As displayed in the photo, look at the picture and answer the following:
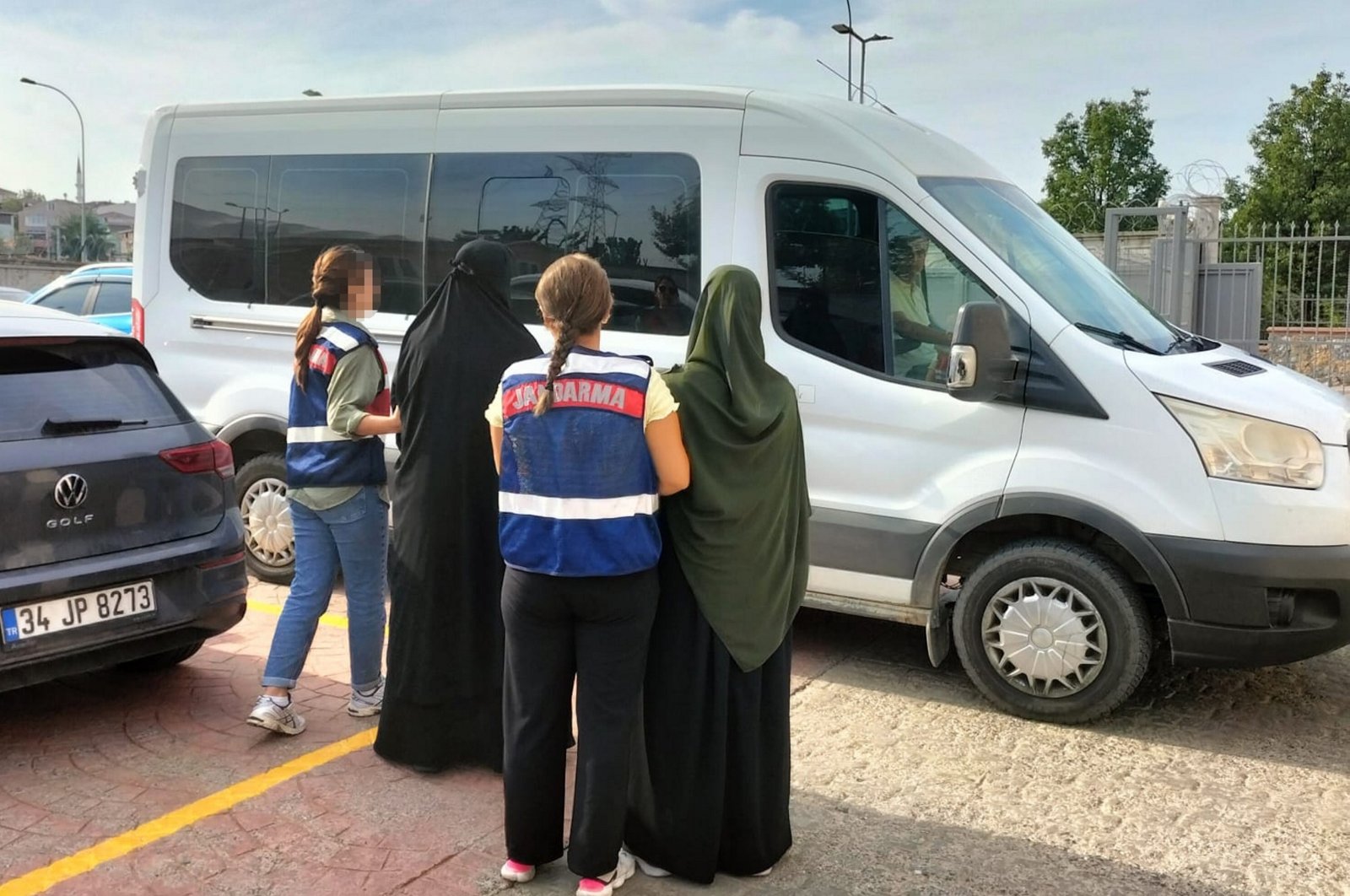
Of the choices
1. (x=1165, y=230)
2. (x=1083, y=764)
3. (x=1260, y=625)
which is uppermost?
(x=1165, y=230)

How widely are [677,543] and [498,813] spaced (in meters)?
1.27

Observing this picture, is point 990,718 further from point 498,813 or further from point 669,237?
point 669,237

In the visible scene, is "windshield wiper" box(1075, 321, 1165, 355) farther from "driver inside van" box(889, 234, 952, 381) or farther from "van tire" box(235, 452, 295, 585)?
"van tire" box(235, 452, 295, 585)

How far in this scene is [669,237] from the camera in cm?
554

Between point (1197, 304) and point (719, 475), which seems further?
point (1197, 304)

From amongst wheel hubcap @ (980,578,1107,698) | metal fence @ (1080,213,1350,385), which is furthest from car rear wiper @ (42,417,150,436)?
metal fence @ (1080,213,1350,385)

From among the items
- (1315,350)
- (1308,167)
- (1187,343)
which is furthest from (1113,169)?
(1187,343)

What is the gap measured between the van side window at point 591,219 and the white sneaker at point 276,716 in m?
2.34

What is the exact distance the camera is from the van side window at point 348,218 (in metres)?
6.22

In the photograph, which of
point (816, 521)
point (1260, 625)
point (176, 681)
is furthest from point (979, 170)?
point (176, 681)

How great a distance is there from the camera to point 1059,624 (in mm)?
4730

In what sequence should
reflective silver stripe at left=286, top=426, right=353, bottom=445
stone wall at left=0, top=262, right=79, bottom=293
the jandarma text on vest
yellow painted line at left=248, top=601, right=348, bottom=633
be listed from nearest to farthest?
1. the jandarma text on vest
2. reflective silver stripe at left=286, top=426, right=353, bottom=445
3. yellow painted line at left=248, top=601, right=348, bottom=633
4. stone wall at left=0, top=262, right=79, bottom=293

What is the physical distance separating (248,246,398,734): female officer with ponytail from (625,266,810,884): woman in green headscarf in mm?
1449

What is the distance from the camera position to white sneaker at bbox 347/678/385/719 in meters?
4.68
